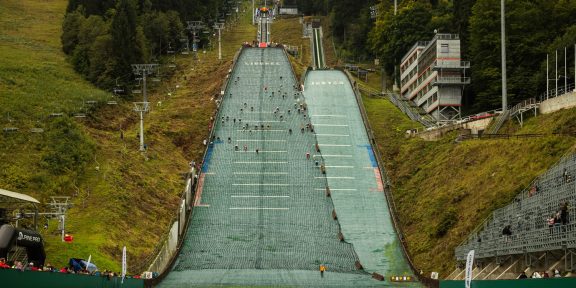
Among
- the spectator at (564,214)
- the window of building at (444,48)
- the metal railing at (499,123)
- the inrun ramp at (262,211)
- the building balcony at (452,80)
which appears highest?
the window of building at (444,48)

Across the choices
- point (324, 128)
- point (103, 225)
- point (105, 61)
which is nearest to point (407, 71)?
point (324, 128)

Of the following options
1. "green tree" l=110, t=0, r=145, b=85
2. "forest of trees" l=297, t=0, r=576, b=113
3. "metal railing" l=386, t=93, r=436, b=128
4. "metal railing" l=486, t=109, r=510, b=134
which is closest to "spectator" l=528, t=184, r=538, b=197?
"metal railing" l=486, t=109, r=510, b=134

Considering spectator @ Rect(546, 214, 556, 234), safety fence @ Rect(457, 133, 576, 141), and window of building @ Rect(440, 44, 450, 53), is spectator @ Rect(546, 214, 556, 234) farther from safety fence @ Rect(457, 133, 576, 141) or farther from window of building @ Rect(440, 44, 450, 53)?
window of building @ Rect(440, 44, 450, 53)

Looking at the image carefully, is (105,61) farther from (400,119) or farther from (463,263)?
(463,263)

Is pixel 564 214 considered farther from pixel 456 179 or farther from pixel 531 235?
pixel 456 179

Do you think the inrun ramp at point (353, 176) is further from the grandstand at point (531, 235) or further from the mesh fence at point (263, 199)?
the grandstand at point (531, 235)

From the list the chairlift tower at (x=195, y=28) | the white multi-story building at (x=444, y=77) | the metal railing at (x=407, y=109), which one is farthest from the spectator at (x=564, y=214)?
the chairlift tower at (x=195, y=28)

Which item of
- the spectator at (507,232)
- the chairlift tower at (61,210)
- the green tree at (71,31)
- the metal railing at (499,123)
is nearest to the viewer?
the spectator at (507,232)
